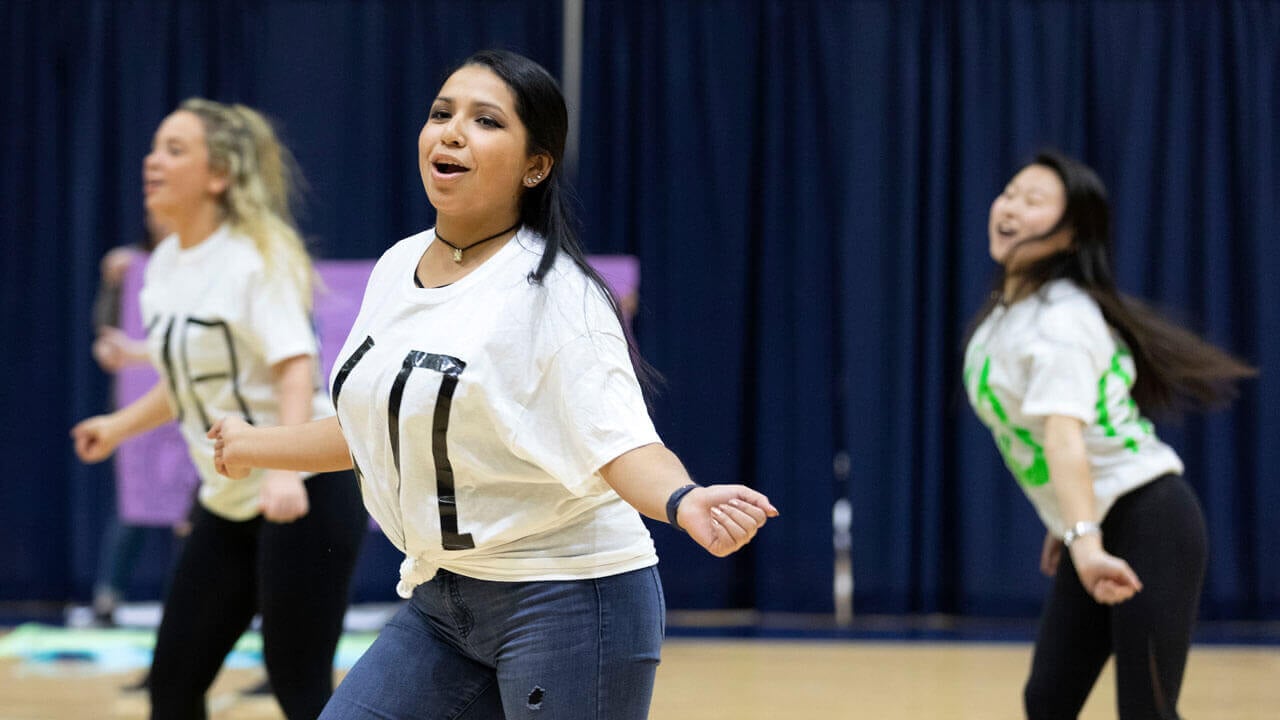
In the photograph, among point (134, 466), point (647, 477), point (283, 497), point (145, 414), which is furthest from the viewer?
point (134, 466)

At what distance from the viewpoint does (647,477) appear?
149 centimetres

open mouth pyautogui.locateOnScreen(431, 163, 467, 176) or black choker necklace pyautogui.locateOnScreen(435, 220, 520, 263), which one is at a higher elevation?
open mouth pyautogui.locateOnScreen(431, 163, 467, 176)

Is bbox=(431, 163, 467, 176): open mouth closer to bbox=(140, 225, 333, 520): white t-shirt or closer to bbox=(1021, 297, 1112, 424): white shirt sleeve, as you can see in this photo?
bbox=(140, 225, 333, 520): white t-shirt

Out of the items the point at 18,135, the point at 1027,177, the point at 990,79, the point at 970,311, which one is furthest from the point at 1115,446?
the point at 18,135

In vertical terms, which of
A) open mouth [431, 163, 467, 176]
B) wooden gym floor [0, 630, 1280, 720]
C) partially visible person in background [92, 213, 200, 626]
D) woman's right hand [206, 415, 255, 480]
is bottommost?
wooden gym floor [0, 630, 1280, 720]

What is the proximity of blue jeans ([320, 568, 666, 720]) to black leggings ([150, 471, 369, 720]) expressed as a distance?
0.69 m

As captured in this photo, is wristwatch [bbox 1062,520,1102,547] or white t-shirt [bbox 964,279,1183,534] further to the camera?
white t-shirt [bbox 964,279,1183,534]

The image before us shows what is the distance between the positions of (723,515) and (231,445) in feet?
2.78

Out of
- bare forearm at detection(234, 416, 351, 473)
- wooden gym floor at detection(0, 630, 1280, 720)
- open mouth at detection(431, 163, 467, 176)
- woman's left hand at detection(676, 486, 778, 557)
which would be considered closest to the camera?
woman's left hand at detection(676, 486, 778, 557)

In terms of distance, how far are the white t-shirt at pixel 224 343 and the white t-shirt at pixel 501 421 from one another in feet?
3.00

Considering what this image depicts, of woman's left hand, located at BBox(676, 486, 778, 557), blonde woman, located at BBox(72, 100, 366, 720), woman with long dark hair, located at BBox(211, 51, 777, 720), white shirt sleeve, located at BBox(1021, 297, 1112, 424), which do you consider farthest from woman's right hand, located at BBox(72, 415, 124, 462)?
white shirt sleeve, located at BBox(1021, 297, 1112, 424)

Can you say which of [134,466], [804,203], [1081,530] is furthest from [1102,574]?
[134,466]

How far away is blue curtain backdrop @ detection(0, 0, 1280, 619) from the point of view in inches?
217

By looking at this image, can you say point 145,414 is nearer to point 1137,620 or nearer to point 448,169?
point 448,169
